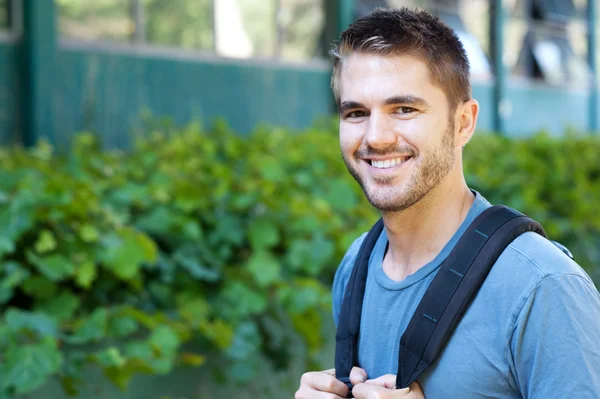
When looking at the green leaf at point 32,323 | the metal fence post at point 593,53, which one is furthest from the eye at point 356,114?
the metal fence post at point 593,53

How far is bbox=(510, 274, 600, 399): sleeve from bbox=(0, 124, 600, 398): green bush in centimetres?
196

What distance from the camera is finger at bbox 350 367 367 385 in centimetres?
172

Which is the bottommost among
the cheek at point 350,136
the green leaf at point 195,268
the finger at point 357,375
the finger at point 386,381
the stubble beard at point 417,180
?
the green leaf at point 195,268

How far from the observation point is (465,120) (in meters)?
1.80

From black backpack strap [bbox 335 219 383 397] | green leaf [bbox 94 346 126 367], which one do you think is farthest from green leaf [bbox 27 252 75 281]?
black backpack strap [bbox 335 219 383 397]

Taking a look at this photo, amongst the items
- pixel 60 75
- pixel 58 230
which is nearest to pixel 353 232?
pixel 58 230

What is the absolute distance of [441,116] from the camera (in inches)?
67.6

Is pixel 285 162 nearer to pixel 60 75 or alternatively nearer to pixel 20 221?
pixel 20 221

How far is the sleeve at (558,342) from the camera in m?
1.46

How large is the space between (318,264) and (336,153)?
2.00 metres

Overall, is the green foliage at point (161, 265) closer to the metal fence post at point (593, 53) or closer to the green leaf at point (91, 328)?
the green leaf at point (91, 328)

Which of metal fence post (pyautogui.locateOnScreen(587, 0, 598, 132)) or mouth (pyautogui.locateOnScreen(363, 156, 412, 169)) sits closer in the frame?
mouth (pyautogui.locateOnScreen(363, 156, 412, 169))

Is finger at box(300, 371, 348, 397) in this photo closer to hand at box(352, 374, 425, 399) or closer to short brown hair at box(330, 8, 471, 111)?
hand at box(352, 374, 425, 399)

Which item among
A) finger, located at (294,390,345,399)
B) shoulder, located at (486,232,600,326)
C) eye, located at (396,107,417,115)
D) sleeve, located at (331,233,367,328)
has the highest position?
eye, located at (396,107,417,115)
